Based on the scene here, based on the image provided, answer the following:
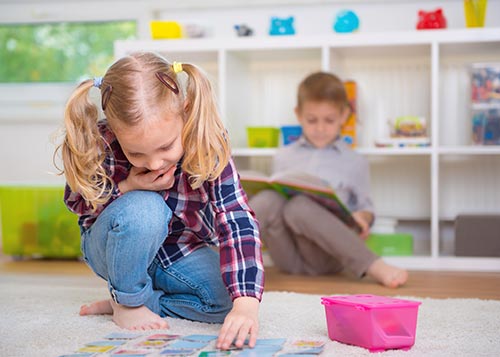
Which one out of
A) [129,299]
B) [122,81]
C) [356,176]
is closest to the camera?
[122,81]

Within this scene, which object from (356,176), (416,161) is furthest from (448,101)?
(356,176)

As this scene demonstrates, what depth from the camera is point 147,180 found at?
1.36 metres

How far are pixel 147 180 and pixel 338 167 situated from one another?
111 centimetres

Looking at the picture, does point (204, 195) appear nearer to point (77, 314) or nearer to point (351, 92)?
point (77, 314)

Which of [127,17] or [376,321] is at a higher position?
[127,17]

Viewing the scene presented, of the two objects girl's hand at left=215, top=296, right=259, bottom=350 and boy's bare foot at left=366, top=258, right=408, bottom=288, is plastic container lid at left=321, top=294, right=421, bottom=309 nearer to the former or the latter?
girl's hand at left=215, top=296, right=259, bottom=350

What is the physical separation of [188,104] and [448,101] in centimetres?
159

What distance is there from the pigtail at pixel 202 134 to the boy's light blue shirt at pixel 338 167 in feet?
3.53

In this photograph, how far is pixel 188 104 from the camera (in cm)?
129

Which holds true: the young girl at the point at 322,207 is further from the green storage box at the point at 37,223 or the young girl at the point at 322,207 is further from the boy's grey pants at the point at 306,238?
the green storage box at the point at 37,223

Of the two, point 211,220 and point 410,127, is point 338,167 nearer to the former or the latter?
point 410,127

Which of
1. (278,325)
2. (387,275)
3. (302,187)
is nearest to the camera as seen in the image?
(278,325)

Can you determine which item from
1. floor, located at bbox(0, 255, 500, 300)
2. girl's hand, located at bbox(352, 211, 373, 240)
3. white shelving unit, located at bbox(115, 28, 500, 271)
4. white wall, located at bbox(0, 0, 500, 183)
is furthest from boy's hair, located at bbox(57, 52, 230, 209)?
white wall, located at bbox(0, 0, 500, 183)

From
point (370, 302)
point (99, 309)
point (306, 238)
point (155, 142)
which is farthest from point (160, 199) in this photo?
point (306, 238)
